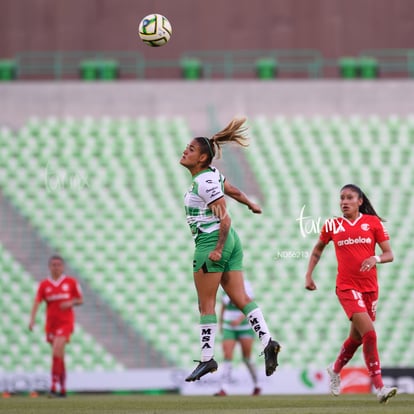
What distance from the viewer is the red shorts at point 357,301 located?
28.9 feet

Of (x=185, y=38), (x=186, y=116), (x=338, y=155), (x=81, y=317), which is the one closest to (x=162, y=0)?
(x=185, y=38)

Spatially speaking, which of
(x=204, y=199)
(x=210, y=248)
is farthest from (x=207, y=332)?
(x=204, y=199)

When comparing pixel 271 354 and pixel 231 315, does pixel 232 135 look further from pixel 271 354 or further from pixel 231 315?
pixel 231 315

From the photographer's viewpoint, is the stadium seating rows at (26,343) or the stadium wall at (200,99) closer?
the stadium seating rows at (26,343)

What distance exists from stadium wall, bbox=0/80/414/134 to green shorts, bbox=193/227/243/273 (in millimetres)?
10451

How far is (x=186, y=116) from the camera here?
18.8 metres

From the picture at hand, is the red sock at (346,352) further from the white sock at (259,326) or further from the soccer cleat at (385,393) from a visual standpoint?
the white sock at (259,326)

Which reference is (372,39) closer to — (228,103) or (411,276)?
(228,103)

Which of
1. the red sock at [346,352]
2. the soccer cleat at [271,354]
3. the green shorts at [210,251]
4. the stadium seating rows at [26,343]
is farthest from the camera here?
the stadium seating rows at [26,343]

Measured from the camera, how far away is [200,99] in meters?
18.9

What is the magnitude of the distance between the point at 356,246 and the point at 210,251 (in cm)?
145

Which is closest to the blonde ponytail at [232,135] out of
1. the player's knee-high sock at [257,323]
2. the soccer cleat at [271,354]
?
the player's knee-high sock at [257,323]

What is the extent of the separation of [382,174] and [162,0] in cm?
601

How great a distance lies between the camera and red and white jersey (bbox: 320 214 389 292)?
8.94m
